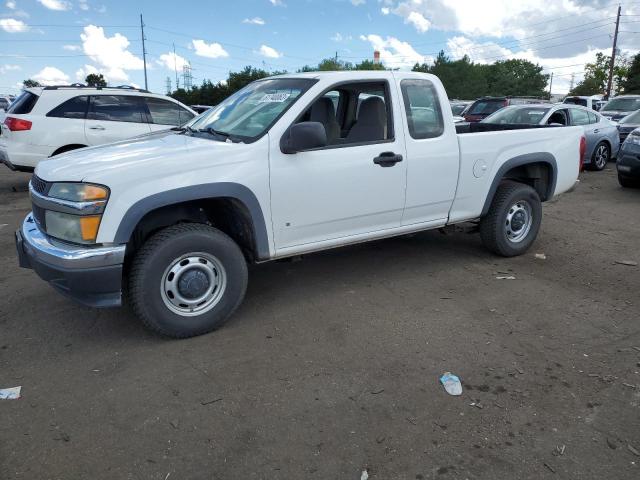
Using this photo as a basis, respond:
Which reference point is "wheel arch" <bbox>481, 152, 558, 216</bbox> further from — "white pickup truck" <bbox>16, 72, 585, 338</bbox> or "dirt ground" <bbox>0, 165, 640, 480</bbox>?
"dirt ground" <bbox>0, 165, 640, 480</bbox>

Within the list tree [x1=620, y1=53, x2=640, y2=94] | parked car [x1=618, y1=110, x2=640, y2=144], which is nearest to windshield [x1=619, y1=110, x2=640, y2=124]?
parked car [x1=618, y1=110, x2=640, y2=144]

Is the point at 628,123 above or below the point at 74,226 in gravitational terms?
above

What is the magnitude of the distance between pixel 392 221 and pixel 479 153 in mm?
1189

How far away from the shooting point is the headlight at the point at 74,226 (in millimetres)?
3279

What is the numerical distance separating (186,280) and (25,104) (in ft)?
23.6

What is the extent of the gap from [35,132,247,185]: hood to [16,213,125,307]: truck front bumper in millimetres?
455

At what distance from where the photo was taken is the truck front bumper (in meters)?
3.28

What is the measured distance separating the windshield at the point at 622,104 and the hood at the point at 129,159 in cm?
1815

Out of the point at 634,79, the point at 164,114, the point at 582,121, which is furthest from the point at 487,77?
the point at 164,114

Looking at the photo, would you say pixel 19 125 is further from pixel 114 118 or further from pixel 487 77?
pixel 487 77

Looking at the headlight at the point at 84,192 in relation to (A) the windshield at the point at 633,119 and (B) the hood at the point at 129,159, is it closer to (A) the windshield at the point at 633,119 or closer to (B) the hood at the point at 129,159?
(B) the hood at the point at 129,159

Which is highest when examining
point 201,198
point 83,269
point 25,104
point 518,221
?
point 25,104

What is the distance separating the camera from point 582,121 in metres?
11.9

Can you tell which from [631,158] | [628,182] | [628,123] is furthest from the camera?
[628,123]
